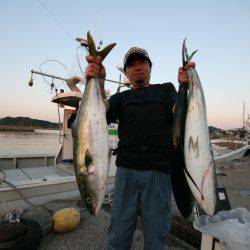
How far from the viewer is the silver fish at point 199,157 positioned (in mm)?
1934

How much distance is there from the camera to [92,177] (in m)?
1.96

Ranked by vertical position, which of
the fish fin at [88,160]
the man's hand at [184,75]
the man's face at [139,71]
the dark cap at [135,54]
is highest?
the dark cap at [135,54]

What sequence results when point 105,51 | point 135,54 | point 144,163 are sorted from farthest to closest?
point 135,54 → point 144,163 → point 105,51

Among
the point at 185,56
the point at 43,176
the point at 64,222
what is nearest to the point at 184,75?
the point at 185,56

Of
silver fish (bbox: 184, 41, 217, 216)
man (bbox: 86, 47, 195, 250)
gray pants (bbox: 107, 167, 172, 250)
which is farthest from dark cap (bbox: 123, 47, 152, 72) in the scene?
gray pants (bbox: 107, 167, 172, 250)

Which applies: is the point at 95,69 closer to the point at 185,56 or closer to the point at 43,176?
the point at 185,56

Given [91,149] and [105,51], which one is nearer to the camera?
[91,149]

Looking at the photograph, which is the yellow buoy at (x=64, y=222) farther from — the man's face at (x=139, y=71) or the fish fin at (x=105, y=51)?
the fish fin at (x=105, y=51)

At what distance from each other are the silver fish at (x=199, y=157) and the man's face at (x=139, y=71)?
85cm

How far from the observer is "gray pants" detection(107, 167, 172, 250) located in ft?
8.54

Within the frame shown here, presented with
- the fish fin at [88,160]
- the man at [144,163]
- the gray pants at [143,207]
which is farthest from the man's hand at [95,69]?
the gray pants at [143,207]

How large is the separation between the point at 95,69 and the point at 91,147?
0.71 m

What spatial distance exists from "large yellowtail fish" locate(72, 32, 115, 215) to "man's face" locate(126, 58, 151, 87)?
667 mm

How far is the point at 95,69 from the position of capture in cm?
230
